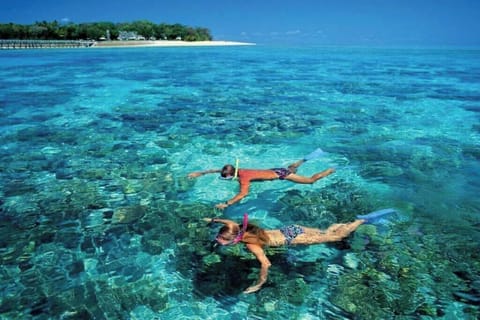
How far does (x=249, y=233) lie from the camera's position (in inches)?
182

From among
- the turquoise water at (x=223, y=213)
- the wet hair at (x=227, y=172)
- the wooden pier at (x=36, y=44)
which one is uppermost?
the wooden pier at (x=36, y=44)

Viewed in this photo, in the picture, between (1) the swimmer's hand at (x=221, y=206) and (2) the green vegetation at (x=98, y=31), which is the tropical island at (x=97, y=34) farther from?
(1) the swimmer's hand at (x=221, y=206)

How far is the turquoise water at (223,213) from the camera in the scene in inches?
160

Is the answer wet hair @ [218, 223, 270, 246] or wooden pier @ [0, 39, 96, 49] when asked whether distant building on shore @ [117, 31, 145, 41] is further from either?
wet hair @ [218, 223, 270, 246]

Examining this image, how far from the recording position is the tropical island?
62.3 m

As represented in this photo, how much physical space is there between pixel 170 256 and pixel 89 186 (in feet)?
9.44

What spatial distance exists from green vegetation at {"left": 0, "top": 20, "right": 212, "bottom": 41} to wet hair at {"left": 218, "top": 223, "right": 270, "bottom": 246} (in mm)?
81286

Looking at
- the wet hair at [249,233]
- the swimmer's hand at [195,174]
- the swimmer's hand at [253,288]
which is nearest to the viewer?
the swimmer's hand at [253,288]

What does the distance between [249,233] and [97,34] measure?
85.7 meters

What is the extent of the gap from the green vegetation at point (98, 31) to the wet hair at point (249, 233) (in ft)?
267

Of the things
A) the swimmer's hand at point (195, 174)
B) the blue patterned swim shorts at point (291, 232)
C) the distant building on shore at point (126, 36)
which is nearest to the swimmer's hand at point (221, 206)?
the swimmer's hand at point (195, 174)

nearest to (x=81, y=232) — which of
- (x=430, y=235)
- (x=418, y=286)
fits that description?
(x=418, y=286)

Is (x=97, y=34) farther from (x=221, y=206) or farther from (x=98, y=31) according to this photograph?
(x=221, y=206)

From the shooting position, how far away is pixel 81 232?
5316 millimetres
